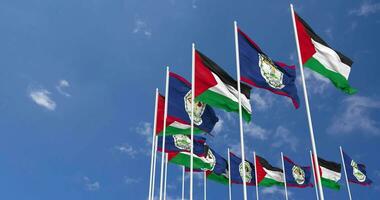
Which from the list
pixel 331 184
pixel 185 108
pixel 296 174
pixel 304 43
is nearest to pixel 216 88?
pixel 185 108

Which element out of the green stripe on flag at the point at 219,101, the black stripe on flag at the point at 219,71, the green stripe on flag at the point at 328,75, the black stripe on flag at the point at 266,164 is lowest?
the green stripe on flag at the point at 219,101

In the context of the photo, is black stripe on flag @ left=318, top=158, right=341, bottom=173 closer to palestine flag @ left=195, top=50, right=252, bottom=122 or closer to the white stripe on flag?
palestine flag @ left=195, top=50, right=252, bottom=122

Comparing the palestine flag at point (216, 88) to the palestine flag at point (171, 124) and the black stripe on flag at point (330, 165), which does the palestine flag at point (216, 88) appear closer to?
the palestine flag at point (171, 124)

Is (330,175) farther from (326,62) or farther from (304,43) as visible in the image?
(304,43)

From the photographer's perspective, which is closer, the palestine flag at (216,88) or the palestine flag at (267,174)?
the palestine flag at (216,88)

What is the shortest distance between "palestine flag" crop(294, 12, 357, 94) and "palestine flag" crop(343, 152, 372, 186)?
2516 cm

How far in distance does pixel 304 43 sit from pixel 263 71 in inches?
87.4

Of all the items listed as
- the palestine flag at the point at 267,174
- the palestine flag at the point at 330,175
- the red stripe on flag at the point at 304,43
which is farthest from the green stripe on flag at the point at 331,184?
the red stripe on flag at the point at 304,43

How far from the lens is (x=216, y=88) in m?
17.7

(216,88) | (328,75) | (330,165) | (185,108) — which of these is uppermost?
(330,165)

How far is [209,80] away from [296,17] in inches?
196

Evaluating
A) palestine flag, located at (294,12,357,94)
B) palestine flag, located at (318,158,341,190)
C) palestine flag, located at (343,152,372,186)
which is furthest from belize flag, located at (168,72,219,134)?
palestine flag, located at (343,152,372,186)

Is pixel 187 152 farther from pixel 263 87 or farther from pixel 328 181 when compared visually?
pixel 328 181

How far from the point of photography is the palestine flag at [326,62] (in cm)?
1675
